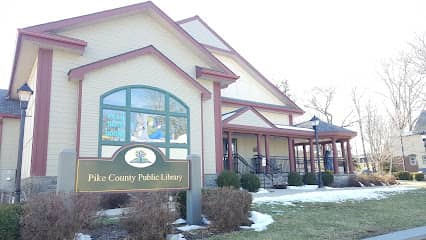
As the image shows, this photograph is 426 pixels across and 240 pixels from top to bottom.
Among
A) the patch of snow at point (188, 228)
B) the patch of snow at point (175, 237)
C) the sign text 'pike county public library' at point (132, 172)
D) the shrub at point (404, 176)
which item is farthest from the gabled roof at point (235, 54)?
the patch of snow at point (175, 237)

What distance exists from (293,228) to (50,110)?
815 cm

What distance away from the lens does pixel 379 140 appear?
31297 mm

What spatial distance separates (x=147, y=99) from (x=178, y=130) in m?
1.63

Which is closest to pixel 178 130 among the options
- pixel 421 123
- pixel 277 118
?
pixel 277 118

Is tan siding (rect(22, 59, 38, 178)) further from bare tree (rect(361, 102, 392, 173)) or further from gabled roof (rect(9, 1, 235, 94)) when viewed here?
bare tree (rect(361, 102, 392, 173))

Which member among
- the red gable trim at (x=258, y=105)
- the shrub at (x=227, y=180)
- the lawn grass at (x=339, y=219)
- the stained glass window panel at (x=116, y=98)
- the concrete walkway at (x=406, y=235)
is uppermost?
the red gable trim at (x=258, y=105)

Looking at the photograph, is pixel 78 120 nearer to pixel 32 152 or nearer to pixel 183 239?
pixel 32 152

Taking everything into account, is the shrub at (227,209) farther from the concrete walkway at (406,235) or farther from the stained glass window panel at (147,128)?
the stained glass window panel at (147,128)

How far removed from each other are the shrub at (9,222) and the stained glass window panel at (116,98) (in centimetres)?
583

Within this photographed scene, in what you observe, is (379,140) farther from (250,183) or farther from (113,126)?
(113,126)

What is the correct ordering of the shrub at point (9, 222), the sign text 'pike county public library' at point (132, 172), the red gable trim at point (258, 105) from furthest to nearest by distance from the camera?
the red gable trim at point (258, 105) < the sign text 'pike county public library' at point (132, 172) < the shrub at point (9, 222)

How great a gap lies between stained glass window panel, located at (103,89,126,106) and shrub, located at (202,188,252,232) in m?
5.34

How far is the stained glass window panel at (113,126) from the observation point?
11.0 metres

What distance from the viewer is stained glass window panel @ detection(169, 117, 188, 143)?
40.1 ft
